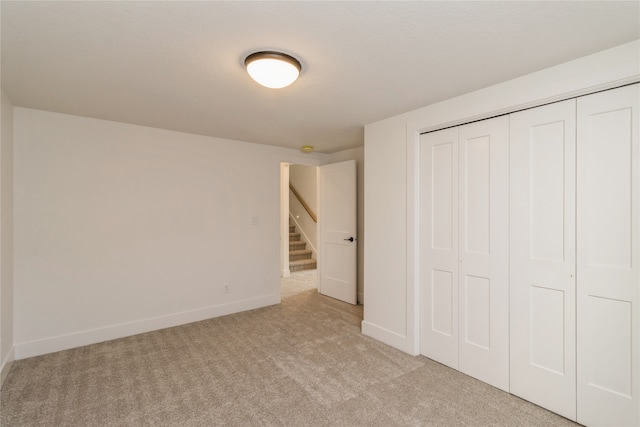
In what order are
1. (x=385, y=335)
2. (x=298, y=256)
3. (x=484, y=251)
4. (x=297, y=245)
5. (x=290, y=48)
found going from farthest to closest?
1. (x=297, y=245)
2. (x=298, y=256)
3. (x=385, y=335)
4. (x=484, y=251)
5. (x=290, y=48)

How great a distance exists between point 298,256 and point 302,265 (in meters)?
0.33

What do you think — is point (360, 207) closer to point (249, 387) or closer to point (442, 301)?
point (442, 301)

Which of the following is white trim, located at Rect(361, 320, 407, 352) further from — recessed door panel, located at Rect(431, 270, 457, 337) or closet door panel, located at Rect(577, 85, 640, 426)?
closet door panel, located at Rect(577, 85, 640, 426)

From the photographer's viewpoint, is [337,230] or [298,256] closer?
[337,230]

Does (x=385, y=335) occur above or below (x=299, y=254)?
below

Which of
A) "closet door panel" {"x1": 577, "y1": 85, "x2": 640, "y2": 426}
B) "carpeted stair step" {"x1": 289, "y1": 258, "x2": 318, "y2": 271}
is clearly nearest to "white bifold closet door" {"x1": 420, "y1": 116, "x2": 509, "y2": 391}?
"closet door panel" {"x1": 577, "y1": 85, "x2": 640, "y2": 426}

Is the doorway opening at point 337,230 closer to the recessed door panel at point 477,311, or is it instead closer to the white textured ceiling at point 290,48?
the white textured ceiling at point 290,48

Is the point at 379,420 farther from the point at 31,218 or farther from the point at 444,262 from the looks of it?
the point at 31,218

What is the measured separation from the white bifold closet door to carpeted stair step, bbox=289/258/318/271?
4042 mm

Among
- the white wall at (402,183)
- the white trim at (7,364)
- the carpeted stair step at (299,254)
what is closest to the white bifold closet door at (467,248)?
the white wall at (402,183)

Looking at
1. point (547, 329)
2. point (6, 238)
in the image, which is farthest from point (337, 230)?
point (6, 238)

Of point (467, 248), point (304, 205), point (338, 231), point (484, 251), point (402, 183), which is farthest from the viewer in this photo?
point (304, 205)

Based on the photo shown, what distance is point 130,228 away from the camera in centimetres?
327

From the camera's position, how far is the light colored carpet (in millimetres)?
1924
